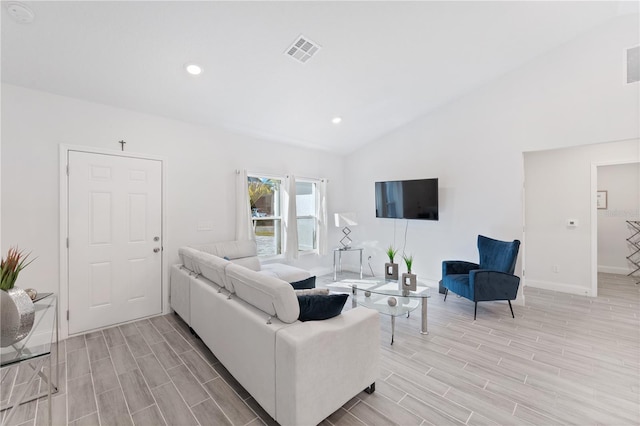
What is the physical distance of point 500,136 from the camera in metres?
4.00

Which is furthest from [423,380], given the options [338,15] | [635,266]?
[635,266]

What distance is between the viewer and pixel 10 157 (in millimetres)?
2605

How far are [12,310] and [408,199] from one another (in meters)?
4.67

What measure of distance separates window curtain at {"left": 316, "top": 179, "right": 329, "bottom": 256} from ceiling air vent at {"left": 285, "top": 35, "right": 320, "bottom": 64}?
2836 mm

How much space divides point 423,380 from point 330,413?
3.05 ft

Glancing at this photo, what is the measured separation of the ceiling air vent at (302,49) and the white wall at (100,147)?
73.0 inches

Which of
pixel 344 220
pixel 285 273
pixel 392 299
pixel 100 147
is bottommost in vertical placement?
pixel 392 299

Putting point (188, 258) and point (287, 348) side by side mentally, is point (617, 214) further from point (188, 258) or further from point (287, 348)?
point (188, 258)

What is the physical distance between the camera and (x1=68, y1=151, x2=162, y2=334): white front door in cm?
296

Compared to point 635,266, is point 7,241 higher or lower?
higher

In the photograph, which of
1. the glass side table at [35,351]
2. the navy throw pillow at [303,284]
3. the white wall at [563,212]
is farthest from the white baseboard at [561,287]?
the glass side table at [35,351]

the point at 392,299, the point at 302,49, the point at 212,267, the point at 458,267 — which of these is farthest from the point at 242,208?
the point at 458,267

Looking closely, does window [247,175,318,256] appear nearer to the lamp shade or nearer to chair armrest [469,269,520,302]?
the lamp shade

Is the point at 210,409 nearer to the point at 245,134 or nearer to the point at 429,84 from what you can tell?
the point at 245,134
